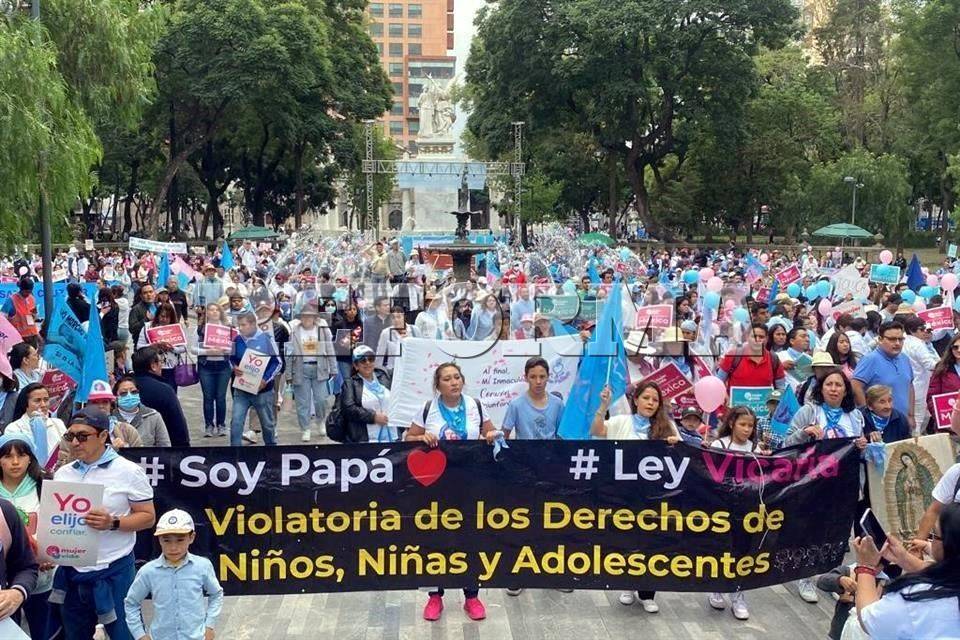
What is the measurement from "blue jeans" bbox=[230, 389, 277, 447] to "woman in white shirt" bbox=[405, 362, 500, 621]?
381 cm

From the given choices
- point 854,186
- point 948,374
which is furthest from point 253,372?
point 854,186

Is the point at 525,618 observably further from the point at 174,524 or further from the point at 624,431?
the point at 174,524

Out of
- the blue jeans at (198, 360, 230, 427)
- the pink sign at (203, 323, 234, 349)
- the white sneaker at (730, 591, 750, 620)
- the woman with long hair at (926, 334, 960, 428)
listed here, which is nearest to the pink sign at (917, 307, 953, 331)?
the woman with long hair at (926, 334, 960, 428)

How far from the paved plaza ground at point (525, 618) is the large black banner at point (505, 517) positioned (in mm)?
299

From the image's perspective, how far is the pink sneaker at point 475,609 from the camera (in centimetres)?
615

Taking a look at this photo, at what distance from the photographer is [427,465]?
232 inches

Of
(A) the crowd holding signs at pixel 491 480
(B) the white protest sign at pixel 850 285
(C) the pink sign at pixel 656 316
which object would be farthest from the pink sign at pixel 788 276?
(A) the crowd holding signs at pixel 491 480

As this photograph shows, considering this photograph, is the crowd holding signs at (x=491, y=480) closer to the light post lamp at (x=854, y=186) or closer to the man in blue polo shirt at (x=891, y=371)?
the man in blue polo shirt at (x=891, y=371)

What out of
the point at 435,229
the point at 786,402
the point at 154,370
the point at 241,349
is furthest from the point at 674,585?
the point at 435,229

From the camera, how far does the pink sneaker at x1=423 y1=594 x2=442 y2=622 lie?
20.1ft

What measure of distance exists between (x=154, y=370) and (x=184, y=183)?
56632 mm

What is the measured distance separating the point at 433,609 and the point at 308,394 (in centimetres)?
476

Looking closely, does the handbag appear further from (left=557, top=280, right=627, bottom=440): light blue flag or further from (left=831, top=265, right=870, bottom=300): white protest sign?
(left=831, top=265, right=870, bottom=300): white protest sign

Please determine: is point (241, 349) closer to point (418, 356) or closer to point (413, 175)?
point (418, 356)
